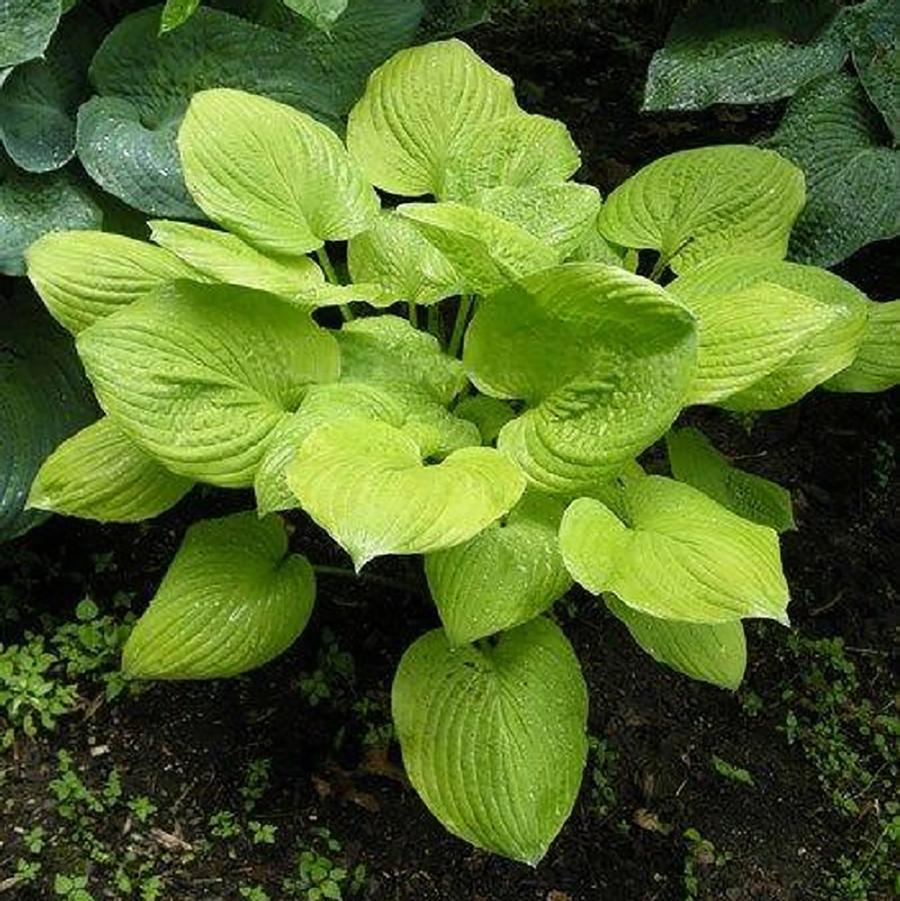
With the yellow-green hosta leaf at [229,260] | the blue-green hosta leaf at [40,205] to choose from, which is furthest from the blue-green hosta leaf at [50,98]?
the yellow-green hosta leaf at [229,260]

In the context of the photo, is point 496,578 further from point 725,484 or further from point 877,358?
point 877,358

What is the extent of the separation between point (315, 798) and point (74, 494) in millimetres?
524

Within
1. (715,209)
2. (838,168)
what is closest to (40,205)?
(715,209)

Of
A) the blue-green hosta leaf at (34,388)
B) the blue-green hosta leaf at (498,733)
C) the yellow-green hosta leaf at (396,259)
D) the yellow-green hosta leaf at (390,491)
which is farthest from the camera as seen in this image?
the blue-green hosta leaf at (34,388)

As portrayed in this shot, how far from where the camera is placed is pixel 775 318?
1303 millimetres

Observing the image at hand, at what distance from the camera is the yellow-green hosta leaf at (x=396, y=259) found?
1570 mm

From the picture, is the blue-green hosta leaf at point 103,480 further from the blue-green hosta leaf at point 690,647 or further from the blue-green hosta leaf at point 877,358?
Answer: the blue-green hosta leaf at point 877,358

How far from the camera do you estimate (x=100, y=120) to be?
1.60 m

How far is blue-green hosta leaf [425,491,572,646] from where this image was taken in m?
1.25

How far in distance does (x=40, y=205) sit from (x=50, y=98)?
7.2 inches

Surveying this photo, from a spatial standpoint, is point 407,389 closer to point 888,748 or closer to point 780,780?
point 780,780

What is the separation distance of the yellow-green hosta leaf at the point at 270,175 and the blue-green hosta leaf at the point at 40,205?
255mm

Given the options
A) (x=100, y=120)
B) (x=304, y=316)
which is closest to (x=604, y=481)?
(x=304, y=316)

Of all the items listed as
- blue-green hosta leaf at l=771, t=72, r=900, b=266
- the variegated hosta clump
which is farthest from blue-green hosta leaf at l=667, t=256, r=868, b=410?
blue-green hosta leaf at l=771, t=72, r=900, b=266
